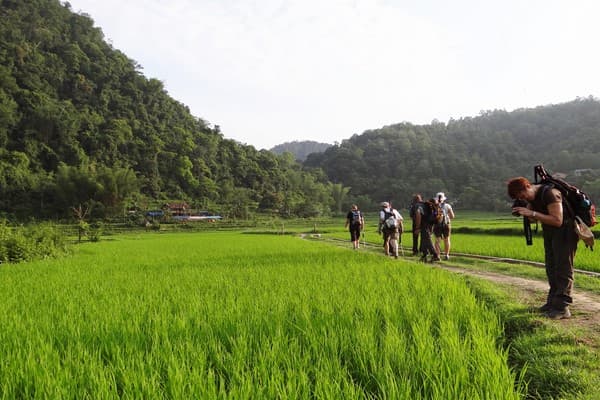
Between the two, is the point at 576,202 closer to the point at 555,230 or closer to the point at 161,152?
the point at 555,230

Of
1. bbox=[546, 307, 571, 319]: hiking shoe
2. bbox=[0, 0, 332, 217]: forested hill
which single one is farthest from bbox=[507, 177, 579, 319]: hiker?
bbox=[0, 0, 332, 217]: forested hill

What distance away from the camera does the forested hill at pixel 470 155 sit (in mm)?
67875

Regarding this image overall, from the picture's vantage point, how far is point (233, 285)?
4.89 meters

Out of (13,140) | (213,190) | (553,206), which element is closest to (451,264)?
(553,206)

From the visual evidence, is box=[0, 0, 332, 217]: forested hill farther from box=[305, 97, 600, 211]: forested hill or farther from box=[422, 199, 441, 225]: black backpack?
box=[422, 199, 441, 225]: black backpack

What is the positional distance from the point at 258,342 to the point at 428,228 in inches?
271

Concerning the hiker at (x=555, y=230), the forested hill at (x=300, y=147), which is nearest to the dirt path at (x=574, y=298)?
the hiker at (x=555, y=230)

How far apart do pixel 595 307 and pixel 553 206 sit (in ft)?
4.18

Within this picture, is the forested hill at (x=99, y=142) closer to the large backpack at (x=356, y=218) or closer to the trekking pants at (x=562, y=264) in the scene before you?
the large backpack at (x=356, y=218)

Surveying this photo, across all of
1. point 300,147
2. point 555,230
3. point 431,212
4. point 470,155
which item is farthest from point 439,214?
point 300,147

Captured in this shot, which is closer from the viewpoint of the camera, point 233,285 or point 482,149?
point 233,285

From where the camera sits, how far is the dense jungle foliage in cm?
4909

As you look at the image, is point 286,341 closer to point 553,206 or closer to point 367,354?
point 367,354

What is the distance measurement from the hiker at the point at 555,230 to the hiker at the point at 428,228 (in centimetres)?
488
